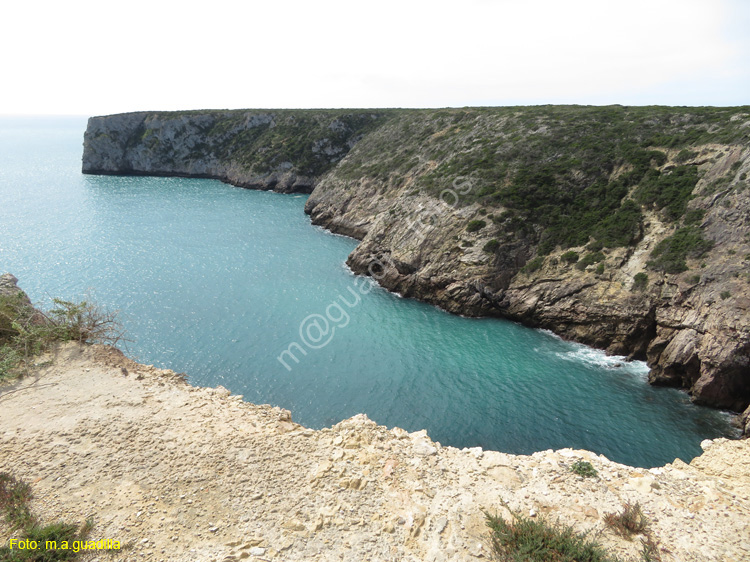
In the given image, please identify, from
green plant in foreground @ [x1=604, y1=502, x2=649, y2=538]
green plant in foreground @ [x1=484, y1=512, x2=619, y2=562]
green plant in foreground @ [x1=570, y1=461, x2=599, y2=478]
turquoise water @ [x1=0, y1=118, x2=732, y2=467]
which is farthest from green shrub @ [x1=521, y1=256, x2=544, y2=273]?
green plant in foreground @ [x1=484, y1=512, x2=619, y2=562]

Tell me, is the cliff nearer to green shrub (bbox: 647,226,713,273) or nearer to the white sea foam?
green shrub (bbox: 647,226,713,273)

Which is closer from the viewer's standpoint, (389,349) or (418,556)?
(418,556)

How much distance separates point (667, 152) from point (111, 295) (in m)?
57.3

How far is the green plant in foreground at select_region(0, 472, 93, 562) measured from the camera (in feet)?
31.5

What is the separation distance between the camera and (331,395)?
949 inches

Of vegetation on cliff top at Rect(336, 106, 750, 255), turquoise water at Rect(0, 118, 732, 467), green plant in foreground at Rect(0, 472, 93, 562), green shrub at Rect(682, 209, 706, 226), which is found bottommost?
turquoise water at Rect(0, 118, 732, 467)

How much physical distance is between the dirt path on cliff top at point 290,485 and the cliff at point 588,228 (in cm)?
1258

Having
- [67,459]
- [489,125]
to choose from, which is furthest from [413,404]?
[489,125]

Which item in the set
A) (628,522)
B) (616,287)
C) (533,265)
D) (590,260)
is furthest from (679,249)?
(628,522)

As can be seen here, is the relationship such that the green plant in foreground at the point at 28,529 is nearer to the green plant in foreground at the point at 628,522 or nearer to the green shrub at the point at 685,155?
the green plant in foreground at the point at 628,522

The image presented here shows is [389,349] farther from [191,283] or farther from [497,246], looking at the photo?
[191,283]

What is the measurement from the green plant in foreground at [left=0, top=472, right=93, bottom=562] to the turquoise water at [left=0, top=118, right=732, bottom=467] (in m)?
12.4

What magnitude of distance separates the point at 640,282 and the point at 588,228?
8.41 meters

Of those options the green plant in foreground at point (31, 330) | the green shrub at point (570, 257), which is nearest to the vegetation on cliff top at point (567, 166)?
the green shrub at point (570, 257)
